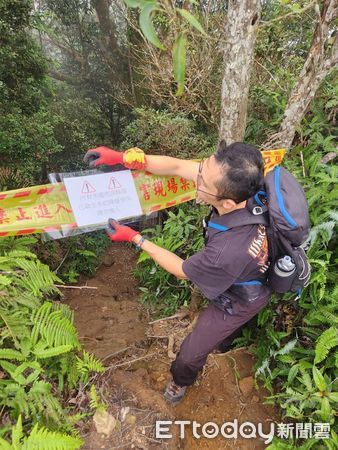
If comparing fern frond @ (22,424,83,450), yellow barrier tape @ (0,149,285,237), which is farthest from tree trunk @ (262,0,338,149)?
fern frond @ (22,424,83,450)

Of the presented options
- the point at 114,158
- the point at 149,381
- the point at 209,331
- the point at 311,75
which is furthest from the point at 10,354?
the point at 311,75

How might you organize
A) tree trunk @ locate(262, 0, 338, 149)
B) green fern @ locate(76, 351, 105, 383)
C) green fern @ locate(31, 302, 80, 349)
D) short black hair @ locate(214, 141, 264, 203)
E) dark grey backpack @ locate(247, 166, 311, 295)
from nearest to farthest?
1. short black hair @ locate(214, 141, 264, 203)
2. dark grey backpack @ locate(247, 166, 311, 295)
3. green fern @ locate(31, 302, 80, 349)
4. green fern @ locate(76, 351, 105, 383)
5. tree trunk @ locate(262, 0, 338, 149)

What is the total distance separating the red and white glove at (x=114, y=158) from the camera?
3588mm

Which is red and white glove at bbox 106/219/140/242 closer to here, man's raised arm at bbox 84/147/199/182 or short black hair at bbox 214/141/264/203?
man's raised arm at bbox 84/147/199/182

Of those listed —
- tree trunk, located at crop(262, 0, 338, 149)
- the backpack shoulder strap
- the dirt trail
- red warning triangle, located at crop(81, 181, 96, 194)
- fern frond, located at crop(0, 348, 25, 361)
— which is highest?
tree trunk, located at crop(262, 0, 338, 149)

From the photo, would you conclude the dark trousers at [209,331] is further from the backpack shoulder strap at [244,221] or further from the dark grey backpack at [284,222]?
the backpack shoulder strap at [244,221]

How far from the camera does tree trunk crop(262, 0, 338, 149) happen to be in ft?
11.1

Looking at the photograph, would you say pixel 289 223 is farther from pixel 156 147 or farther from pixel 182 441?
pixel 156 147

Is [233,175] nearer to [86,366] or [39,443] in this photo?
[39,443]

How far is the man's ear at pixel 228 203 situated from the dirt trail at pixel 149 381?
1.95m

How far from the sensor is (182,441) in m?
3.06

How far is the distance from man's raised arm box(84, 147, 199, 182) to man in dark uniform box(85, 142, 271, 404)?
2.65 feet

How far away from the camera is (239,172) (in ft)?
7.89

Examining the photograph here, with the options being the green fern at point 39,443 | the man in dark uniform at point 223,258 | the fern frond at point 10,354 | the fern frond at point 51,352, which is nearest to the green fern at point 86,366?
the fern frond at point 51,352
